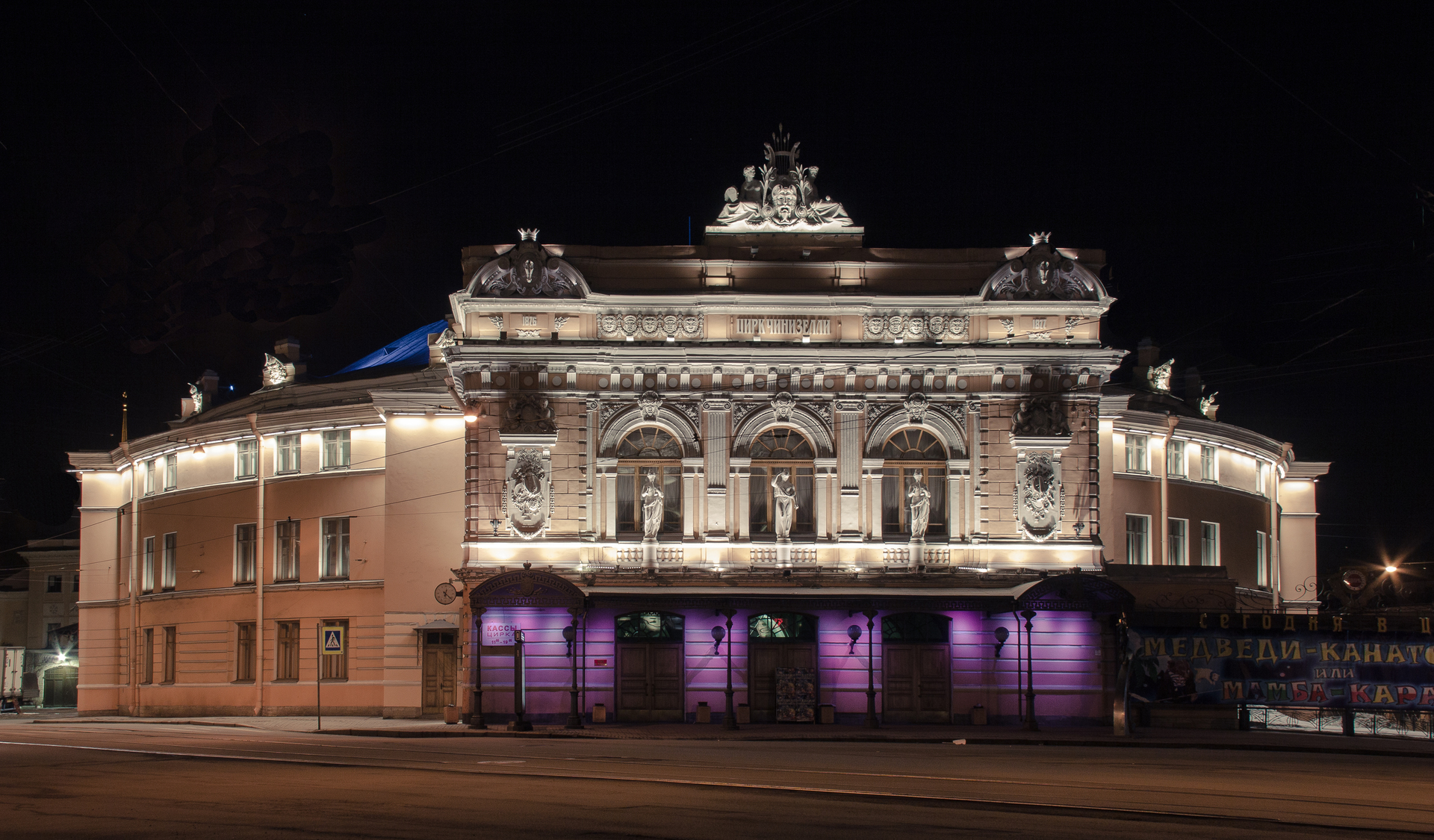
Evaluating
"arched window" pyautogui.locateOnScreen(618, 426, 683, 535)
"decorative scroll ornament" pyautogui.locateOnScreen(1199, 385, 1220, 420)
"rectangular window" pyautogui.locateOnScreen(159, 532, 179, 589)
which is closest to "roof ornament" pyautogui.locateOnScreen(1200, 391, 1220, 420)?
"decorative scroll ornament" pyautogui.locateOnScreen(1199, 385, 1220, 420)

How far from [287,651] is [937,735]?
25352 mm

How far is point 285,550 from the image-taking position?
161 ft

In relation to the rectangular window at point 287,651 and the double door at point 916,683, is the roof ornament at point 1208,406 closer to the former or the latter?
the double door at point 916,683

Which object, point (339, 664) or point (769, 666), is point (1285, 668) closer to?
point (769, 666)

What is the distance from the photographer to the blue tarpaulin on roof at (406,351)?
55.2m

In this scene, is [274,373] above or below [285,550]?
above

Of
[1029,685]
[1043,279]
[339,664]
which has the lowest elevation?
[339,664]

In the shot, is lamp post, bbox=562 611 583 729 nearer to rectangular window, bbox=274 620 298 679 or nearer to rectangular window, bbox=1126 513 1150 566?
rectangular window, bbox=274 620 298 679

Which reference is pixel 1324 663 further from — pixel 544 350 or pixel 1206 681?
pixel 544 350

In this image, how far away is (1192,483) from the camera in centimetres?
5247

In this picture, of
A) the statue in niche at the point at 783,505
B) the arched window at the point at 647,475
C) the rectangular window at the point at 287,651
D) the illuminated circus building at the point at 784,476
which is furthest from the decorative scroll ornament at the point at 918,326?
the rectangular window at the point at 287,651

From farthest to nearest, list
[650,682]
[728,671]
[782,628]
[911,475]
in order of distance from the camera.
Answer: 1. [911,475]
2. [782,628]
3. [650,682]
4. [728,671]

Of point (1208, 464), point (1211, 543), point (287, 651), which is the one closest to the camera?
point (287, 651)

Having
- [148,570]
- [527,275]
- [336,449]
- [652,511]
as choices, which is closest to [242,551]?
[336,449]
